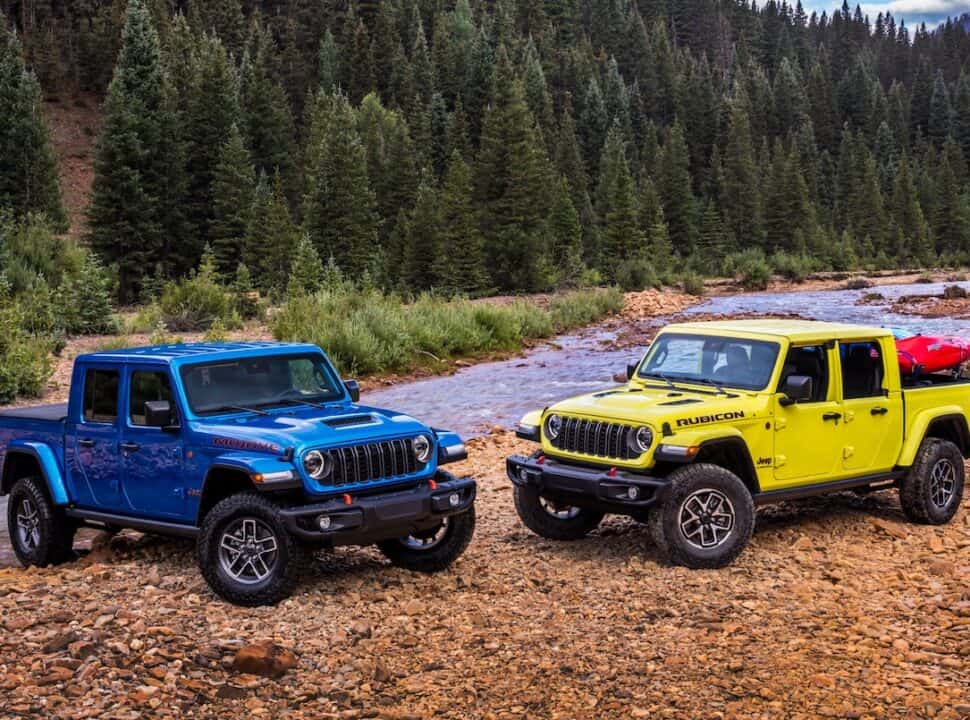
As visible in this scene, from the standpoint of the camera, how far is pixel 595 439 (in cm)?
981

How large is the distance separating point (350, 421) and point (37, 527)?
303 centimetres

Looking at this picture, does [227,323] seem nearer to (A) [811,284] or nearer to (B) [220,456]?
(B) [220,456]

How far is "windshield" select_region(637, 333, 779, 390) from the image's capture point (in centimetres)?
1018

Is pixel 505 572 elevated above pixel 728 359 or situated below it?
below

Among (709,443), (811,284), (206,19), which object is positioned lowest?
(811,284)

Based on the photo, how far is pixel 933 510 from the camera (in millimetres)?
10859

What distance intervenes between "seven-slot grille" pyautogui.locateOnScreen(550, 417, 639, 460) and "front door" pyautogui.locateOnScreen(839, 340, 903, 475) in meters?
2.12

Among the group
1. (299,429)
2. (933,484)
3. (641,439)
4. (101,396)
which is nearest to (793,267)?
(933,484)

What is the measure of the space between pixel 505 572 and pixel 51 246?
125ft

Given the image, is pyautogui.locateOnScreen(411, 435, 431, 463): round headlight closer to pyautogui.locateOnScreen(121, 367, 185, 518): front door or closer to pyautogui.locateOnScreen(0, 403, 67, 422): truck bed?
pyautogui.locateOnScreen(121, 367, 185, 518): front door

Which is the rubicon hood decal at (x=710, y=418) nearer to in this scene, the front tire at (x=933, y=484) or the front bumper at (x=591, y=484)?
the front bumper at (x=591, y=484)

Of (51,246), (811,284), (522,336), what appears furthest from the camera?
(811,284)

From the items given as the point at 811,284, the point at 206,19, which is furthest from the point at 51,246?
the point at 206,19

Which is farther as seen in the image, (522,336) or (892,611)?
(522,336)
